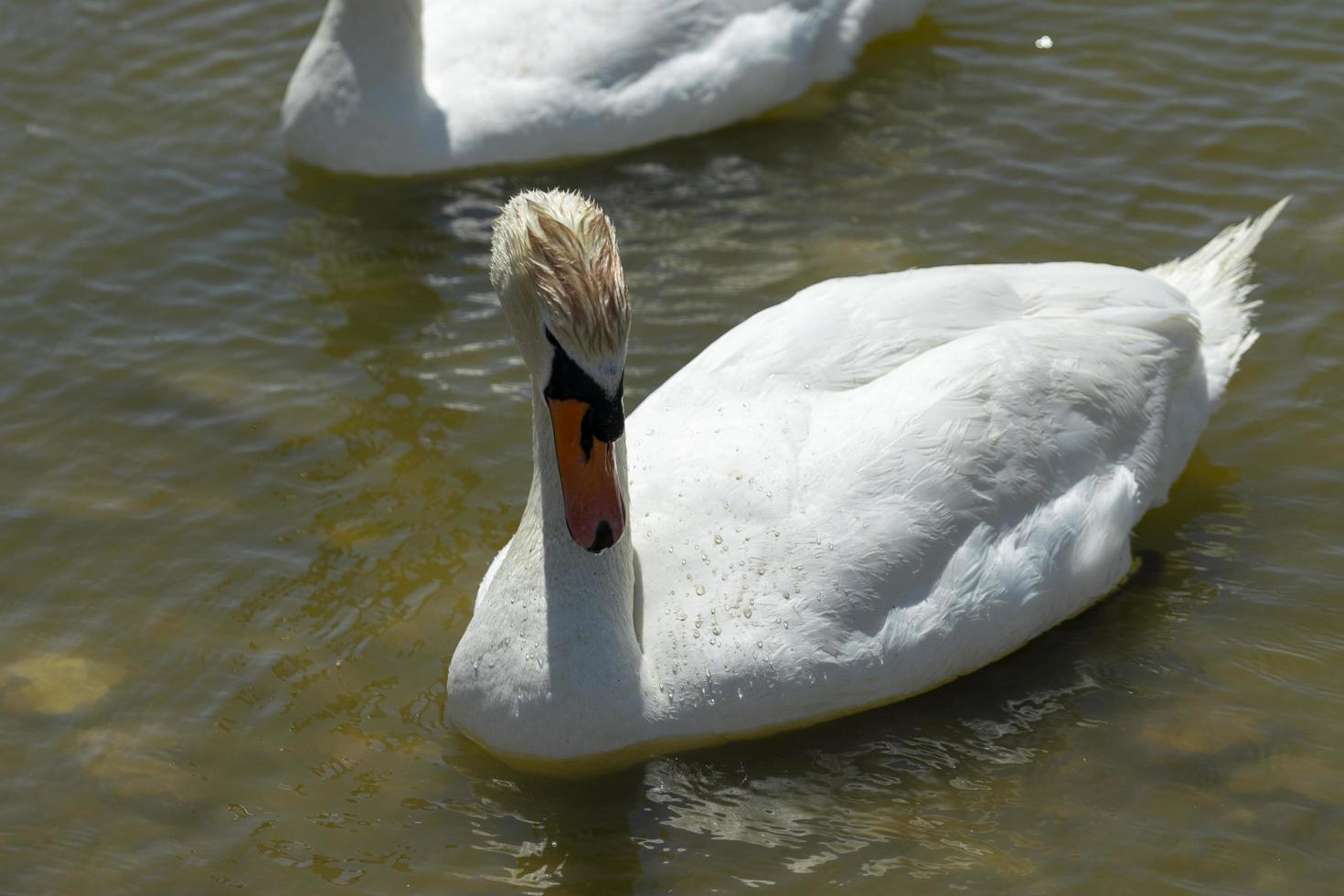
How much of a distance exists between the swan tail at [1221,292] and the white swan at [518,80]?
3.35 meters

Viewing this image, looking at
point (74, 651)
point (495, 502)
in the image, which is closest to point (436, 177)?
point (495, 502)

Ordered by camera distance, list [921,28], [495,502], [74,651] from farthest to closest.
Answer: [921,28], [495,502], [74,651]

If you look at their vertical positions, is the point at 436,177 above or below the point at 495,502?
above

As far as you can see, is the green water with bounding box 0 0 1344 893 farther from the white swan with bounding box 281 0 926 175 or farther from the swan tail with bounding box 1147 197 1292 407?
the swan tail with bounding box 1147 197 1292 407

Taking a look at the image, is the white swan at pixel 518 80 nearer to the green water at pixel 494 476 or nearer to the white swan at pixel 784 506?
the green water at pixel 494 476

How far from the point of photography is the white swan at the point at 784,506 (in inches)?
228

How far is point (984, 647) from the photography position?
21.3 ft

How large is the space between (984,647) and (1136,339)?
142 cm

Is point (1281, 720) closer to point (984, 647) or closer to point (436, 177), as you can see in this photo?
point (984, 647)

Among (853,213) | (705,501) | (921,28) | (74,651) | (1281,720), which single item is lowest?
(1281,720)

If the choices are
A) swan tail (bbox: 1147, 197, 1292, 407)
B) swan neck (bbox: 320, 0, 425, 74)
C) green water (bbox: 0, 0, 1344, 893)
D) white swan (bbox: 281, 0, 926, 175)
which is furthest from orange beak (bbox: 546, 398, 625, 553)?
swan neck (bbox: 320, 0, 425, 74)

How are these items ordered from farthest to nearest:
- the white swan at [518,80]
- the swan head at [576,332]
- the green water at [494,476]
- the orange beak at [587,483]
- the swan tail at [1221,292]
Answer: the white swan at [518,80] → the swan tail at [1221,292] → the green water at [494,476] → the orange beak at [587,483] → the swan head at [576,332]

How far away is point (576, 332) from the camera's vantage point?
5.53 meters

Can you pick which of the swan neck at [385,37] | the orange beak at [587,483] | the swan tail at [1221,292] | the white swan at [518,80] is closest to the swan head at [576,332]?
the orange beak at [587,483]
